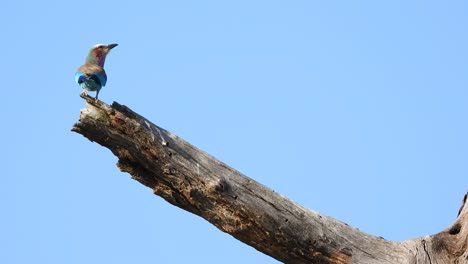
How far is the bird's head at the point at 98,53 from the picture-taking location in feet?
18.2

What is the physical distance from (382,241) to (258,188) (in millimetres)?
1030

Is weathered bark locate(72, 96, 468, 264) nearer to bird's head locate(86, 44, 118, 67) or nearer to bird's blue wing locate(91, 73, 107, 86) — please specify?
bird's blue wing locate(91, 73, 107, 86)

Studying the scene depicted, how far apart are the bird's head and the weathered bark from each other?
1.38 meters

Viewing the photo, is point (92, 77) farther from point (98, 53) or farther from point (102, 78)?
point (98, 53)

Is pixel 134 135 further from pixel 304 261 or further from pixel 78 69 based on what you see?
pixel 304 261

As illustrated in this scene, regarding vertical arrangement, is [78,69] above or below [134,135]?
above

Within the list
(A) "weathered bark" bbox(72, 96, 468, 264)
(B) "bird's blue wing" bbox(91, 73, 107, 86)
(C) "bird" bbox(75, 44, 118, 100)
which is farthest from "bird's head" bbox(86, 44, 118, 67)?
(A) "weathered bark" bbox(72, 96, 468, 264)

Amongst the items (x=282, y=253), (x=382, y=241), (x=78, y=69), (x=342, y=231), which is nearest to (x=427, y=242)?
(x=382, y=241)

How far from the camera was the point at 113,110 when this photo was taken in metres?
4.23

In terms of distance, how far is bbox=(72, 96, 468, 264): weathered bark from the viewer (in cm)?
428

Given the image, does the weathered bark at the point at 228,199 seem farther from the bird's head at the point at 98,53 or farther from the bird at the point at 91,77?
the bird's head at the point at 98,53

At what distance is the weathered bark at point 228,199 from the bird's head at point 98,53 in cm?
138

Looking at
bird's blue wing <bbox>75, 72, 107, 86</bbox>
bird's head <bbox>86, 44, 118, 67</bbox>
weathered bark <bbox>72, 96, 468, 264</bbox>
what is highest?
bird's head <bbox>86, 44, 118, 67</bbox>

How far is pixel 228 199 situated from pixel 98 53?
1.86m
